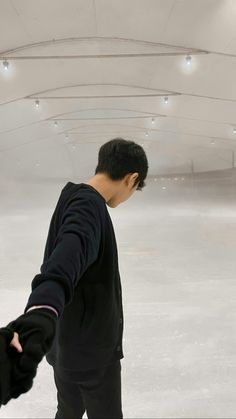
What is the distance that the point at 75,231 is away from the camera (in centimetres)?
107

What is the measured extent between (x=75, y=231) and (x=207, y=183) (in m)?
20.9

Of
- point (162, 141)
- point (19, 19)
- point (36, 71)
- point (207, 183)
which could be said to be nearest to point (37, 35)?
point (19, 19)

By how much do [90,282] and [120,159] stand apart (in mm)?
447

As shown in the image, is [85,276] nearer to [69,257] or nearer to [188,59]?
[69,257]

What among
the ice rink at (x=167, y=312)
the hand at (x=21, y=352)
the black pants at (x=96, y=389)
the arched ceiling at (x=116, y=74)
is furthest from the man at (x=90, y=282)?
the arched ceiling at (x=116, y=74)

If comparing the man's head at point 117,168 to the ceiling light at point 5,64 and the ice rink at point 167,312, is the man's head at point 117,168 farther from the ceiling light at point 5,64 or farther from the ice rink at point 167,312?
the ceiling light at point 5,64

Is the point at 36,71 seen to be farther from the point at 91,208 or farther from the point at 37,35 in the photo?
the point at 91,208

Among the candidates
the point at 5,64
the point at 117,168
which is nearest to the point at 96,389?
the point at 117,168

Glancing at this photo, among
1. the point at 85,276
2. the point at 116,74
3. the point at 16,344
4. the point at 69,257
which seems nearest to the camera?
the point at 16,344

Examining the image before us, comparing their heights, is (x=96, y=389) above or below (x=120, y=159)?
below

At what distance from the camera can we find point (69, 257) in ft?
3.30

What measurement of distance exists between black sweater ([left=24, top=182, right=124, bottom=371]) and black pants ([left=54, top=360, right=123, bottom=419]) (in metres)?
0.05

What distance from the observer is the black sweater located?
1.04m

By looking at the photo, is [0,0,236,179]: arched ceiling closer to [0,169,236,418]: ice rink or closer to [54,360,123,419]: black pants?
[0,169,236,418]: ice rink
